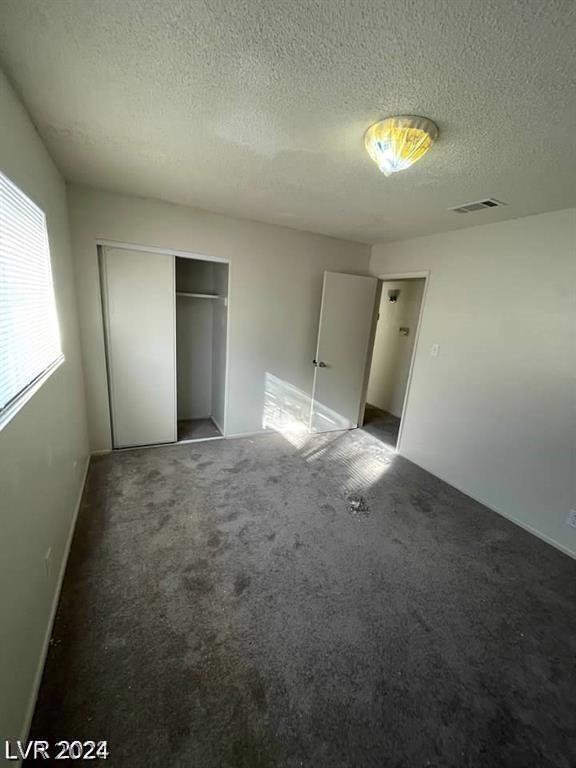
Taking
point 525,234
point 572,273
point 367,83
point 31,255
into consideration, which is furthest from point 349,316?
point 31,255

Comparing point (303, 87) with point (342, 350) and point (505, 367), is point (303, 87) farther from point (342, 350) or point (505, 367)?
point (342, 350)

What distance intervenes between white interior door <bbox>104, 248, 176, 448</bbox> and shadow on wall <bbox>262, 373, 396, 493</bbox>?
114 cm

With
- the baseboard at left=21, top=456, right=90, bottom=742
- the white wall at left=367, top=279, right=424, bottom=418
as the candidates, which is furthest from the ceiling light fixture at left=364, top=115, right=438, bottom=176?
the white wall at left=367, top=279, right=424, bottom=418

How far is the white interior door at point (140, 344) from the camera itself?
110 inches

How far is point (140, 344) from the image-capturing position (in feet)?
9.80

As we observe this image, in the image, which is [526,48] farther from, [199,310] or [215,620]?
[199,310]

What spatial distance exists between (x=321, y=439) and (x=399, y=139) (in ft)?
10.0

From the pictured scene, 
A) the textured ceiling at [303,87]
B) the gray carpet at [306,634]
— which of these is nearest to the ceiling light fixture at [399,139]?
the textured ceiling at [303,87]

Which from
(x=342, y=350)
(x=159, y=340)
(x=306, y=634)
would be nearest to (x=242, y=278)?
(x=159, y=340)

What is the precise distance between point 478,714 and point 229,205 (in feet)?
11.6

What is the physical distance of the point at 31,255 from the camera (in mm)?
1573

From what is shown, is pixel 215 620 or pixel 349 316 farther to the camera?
pixel 349 316

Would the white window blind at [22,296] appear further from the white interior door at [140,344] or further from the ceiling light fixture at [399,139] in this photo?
the ceiling light fixture at [399,139]

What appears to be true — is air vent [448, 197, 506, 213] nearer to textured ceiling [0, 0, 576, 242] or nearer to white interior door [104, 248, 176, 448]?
textured ceiling [0, 0, 576, 242]
